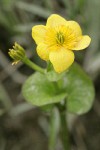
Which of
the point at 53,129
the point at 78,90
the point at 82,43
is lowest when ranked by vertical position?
the point at 53,129

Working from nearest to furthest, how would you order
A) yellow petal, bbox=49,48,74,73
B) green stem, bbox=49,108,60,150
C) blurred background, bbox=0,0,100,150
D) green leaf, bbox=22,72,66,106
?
yellow petal, bbox=49,48,74,73 → green leaf, bbox=22,72,66,106 → green stem, bbox=49,108,60,150 → blurred background, bbox=0,0,100,150

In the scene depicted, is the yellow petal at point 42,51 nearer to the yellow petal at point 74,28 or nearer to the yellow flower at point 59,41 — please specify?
the yellow flower at point 59,41

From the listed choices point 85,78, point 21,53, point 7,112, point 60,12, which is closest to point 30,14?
point 60,12

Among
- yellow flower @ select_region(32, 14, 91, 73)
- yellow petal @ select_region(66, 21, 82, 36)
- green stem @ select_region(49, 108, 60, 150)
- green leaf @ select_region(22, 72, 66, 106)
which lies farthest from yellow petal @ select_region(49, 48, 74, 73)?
green stem @ select_region(49, 108, 60, 150)

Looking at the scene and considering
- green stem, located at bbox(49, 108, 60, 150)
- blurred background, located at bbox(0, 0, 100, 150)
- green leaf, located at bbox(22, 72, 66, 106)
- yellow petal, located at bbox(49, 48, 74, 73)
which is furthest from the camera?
blurred background, located at bbox(0, 0, 100, 150)

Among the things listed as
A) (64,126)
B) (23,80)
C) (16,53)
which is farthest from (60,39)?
(23,80)

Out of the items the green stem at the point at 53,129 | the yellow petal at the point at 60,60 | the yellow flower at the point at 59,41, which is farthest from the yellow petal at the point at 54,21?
the green stem at the point at 53,129

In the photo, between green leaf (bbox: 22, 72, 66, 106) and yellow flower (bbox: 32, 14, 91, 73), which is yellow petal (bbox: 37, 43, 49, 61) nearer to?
yellow flower (bbox: 32, 14, 91, 73)

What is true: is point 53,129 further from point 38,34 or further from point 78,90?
point 38,34
